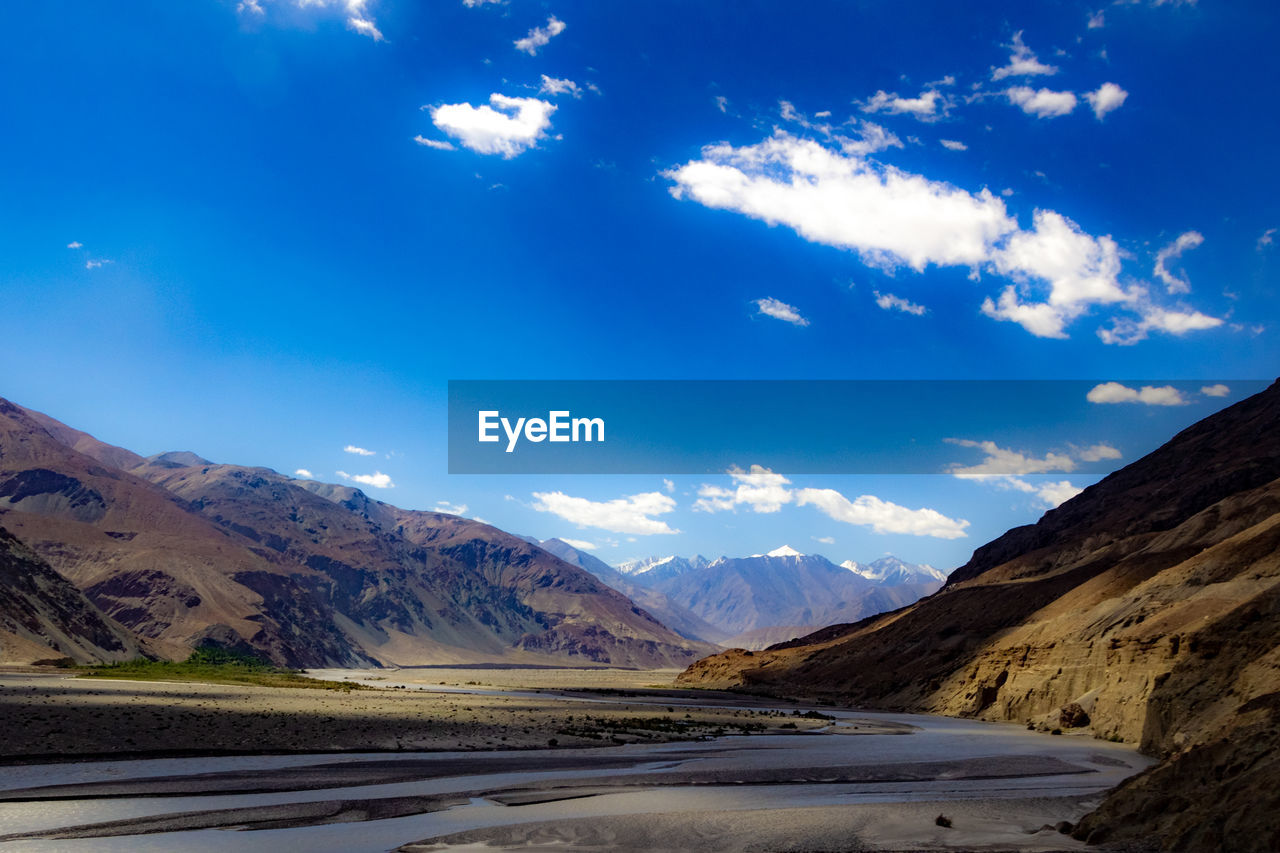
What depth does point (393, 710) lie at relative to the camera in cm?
4734

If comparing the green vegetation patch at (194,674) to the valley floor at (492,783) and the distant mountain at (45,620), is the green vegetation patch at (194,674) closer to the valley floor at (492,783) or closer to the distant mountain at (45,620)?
the distant mountain at (45,620)

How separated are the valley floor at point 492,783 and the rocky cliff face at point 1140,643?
2738mm

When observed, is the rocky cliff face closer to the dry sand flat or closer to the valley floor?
the valley floor

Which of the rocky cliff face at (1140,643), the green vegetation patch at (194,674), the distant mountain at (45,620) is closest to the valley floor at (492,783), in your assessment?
the rocky cliff face at (1140,643)

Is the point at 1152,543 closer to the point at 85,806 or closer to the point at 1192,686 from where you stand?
the point at 1192,686

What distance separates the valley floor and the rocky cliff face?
2.74 meters

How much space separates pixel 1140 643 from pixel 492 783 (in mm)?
33026

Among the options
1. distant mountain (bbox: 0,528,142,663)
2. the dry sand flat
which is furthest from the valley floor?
distant mountain (bbox: 0,528,142,663)

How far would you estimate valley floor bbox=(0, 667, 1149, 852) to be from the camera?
16953 millimetres

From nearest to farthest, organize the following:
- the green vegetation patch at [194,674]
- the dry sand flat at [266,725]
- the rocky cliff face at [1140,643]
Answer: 1. the rocky cliff face at [1140,643]
2. the dry sand flat at [266,725]
3. the green vegetation patch at [194,674]

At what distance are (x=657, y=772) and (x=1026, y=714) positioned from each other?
1425 inches

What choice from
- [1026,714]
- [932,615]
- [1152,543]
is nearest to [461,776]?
[1026,714]

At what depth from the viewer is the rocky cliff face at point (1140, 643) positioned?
1476cm

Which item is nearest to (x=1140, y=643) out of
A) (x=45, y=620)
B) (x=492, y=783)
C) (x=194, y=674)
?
(x=492, y=783)
